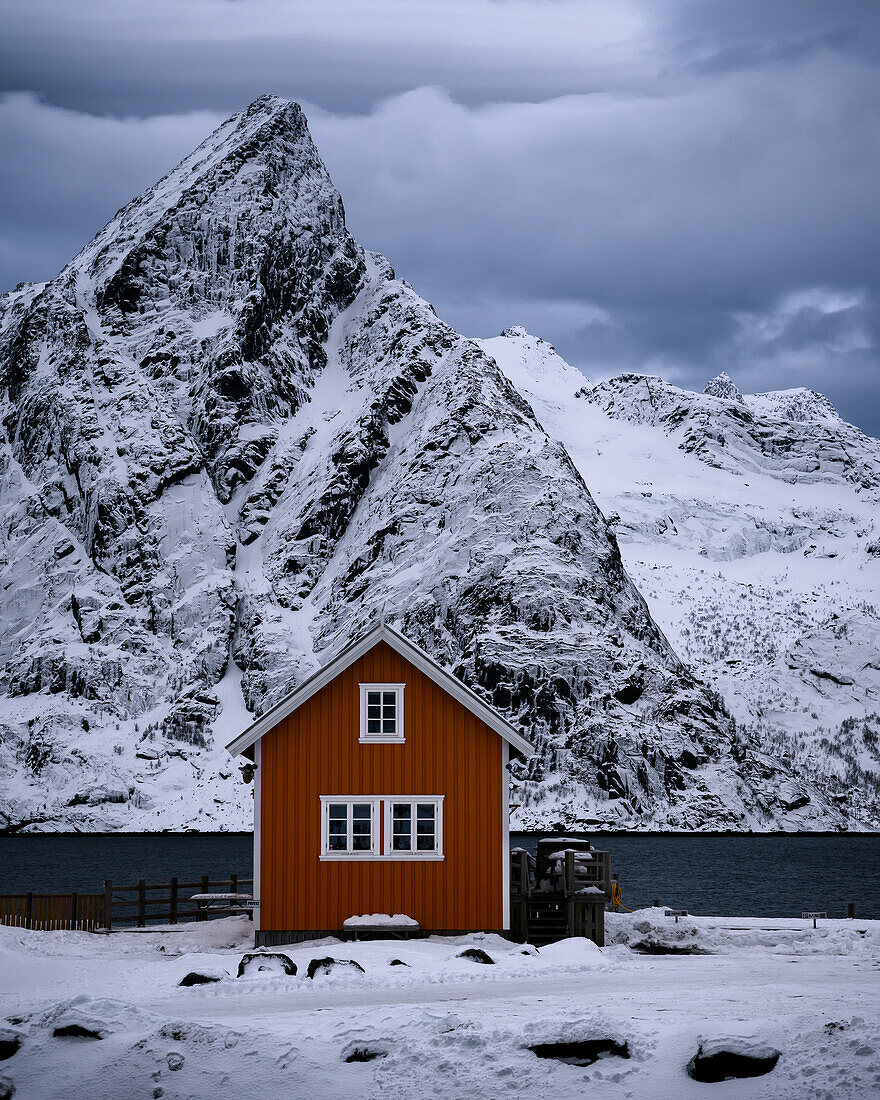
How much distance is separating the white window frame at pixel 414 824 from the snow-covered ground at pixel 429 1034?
8.82 meters

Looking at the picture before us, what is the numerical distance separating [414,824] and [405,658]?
4.46 m

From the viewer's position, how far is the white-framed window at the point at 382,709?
3344cm

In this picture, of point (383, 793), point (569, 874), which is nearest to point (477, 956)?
point (383, 793)

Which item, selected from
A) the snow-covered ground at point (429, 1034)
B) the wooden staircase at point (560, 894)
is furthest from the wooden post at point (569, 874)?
the snow-covered ground at point (429, 1034)

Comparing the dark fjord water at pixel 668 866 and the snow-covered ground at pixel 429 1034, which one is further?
the dark fjord water at pixel 668 866

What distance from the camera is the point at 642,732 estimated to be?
168m

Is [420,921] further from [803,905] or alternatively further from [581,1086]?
[803,905]

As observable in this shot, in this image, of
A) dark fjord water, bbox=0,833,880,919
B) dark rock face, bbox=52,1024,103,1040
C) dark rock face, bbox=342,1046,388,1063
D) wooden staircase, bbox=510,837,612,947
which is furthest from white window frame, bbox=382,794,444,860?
dark fjord water, bbox=0,833,880,919

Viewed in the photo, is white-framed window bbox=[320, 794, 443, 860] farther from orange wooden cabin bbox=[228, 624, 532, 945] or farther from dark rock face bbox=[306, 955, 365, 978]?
dark rock face bbox=[306, 955, 365, 978]

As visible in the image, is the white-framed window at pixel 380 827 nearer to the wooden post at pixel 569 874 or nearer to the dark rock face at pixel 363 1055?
the wooden post at pixel 569 874

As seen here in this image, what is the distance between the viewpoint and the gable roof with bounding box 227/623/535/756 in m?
33.0

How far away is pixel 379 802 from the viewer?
33.0 meters

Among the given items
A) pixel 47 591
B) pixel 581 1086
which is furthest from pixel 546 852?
pixel 47 591

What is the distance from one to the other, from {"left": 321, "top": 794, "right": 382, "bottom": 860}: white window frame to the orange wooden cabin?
37mm
